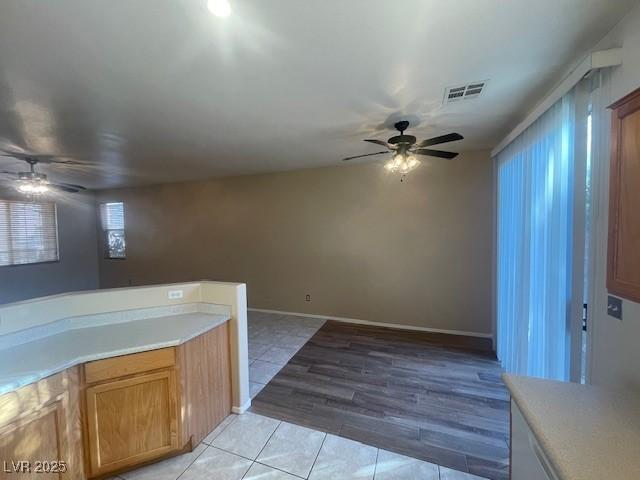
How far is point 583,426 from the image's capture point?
885 mm

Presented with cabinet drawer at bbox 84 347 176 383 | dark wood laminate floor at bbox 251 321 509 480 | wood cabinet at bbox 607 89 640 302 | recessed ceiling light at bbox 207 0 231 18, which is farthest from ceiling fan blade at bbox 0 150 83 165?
wood cabinet at bbox 607 89 640 302

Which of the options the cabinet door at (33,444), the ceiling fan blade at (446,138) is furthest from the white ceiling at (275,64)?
the cabinet door at (33,444)

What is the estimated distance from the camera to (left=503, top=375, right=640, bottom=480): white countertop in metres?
0.74

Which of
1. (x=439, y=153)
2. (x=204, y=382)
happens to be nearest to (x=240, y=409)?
(x=204, y=382)

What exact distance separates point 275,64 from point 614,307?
2.33 meters

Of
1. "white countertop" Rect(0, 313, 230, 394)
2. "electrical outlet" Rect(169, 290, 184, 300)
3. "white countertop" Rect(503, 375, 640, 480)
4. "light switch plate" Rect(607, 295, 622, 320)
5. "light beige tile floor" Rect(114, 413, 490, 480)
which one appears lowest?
"light beige tile floor" Rect(114, 413, 490, 480)

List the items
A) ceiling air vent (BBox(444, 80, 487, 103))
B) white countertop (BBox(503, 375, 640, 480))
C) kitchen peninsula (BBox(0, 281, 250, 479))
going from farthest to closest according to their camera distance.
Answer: ceiling air vent (BBox(444, 80, 487, 103)), kitchen peninsula (BBox(0, 281, 250, 479)), white countertop (BBox(503, 375, 640, 480))

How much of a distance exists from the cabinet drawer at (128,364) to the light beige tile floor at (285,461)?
69 cm

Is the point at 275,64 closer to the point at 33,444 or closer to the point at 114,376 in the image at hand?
the point at 114,376

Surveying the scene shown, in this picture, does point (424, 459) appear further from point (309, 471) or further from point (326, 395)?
point (326, 395)

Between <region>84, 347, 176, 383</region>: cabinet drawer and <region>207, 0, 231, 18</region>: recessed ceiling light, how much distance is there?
1.95 metres

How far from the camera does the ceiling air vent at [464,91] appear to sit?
188 cm

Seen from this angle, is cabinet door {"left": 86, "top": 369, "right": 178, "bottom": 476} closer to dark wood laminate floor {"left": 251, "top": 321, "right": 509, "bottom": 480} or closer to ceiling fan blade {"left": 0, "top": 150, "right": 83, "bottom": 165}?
dark wood laminate floor {"left": 251, "top": 321, "right": 509, "bottom": 480}

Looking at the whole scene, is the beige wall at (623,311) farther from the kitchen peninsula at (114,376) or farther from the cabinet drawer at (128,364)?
the cabinet drawer at (128,364)
